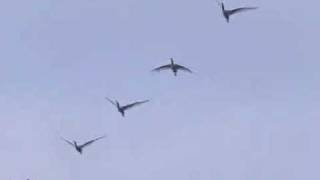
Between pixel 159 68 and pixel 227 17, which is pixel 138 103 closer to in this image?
pixel 159 68

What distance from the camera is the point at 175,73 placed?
183000mm

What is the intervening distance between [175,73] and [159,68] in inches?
102

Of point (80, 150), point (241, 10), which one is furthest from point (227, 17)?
point (80, 150)

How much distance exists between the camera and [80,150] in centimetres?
19300

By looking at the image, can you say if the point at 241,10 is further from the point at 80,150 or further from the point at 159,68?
the point at 80,150

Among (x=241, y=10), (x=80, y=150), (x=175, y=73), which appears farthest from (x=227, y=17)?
(x=80, y=150)

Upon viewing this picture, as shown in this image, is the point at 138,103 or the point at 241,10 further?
the point at 138,103

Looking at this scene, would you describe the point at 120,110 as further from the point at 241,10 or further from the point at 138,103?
the point at 241,10

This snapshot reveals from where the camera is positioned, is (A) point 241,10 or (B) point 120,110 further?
(B) point 120,110

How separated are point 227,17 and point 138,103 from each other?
24.0m

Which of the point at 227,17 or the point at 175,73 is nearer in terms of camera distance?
the point at 227,17

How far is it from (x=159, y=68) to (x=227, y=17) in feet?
54.4

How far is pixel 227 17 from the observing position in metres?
171


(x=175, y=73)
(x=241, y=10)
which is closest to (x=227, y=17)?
(x=241, y=10)
